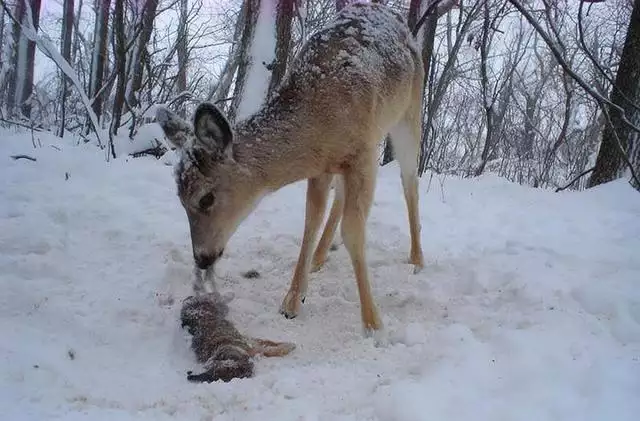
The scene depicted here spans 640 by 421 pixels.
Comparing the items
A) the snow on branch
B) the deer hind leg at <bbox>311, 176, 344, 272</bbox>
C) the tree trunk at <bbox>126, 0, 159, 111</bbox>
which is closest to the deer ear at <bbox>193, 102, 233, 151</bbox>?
the deer hind leg at <bbox>311, 176, 344, 272</bbox>

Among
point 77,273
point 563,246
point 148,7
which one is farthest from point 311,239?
point 148,7

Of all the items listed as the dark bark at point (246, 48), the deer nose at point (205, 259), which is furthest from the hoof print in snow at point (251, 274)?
the dark bark at point (246, 48)

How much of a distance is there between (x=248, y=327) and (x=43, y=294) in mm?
1443

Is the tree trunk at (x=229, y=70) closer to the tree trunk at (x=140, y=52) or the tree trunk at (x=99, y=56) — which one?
the tree trunk at (x=140, y=52)

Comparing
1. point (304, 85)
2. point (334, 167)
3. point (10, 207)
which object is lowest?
point (10, 207)

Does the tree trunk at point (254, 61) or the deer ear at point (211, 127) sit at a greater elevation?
the tree trunk at point (254, 61)

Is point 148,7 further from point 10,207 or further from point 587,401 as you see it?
point 587,401

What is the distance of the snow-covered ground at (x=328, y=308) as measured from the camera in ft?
9.00

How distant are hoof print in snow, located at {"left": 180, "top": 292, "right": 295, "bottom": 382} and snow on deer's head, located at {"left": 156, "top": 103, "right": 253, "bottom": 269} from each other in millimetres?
307

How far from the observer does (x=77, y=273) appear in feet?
14.8

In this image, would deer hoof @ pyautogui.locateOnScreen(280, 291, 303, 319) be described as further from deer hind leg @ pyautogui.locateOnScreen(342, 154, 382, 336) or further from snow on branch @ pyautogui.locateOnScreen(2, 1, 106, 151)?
snow on branch @ pyautogui.locateOnScreen(2, 1, 106, 151)

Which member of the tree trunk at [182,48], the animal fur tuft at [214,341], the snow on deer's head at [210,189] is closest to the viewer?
the animal fur tuft at [214,341]

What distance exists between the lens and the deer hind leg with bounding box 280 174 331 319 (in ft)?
14.7

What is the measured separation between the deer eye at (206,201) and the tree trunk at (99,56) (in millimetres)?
Result: 6503
